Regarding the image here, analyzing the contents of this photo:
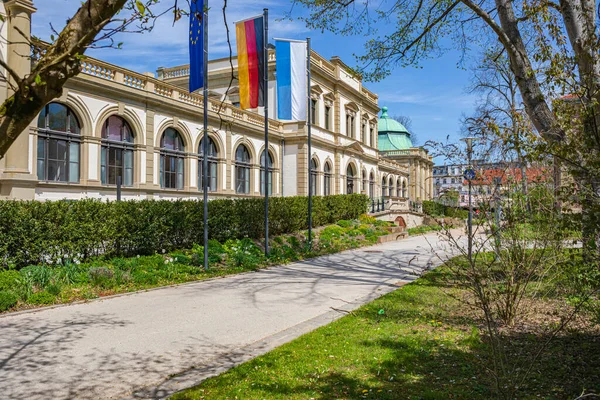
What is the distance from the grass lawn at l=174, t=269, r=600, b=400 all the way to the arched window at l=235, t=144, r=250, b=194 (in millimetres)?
21488

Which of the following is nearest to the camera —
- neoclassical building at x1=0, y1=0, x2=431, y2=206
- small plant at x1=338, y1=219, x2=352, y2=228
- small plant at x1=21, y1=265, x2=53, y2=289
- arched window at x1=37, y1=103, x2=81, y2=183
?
small plant at x1=21, y1=265, x2=53, y2=289

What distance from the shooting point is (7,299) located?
7.90 m

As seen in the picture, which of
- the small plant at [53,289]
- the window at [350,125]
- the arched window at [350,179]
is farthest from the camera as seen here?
the window at [350,125]

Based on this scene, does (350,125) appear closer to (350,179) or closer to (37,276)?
(350,179)

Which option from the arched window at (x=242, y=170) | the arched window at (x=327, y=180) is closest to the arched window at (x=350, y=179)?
the arched window at (x=327, y=180)

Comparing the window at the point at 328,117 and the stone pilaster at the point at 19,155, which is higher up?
the window at the point at 328,117

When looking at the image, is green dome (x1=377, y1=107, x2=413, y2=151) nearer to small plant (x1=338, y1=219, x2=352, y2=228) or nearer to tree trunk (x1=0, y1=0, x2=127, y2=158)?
small plant (x1=338, y1=219, x2=352, y2=228)

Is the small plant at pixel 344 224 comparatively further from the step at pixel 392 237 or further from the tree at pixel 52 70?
the tree at pixel 52 70

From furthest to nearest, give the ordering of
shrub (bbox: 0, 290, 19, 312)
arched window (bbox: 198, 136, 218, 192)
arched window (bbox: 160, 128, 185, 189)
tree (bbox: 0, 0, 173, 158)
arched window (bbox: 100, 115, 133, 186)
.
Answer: arched window (bbox: 198, 136, 218, 192), arched window (bbox: 160, 128, 185, 189), arched window (bbox: 100, 115, 133, 186), shrub (bbox: 0, 290, 19, 312), tree (bbox: 0, 0, 173, 158)

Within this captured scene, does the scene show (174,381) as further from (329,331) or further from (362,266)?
(362,266)

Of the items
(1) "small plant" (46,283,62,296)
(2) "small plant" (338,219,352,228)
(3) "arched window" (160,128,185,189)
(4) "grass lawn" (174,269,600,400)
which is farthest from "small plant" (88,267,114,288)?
(2) "small plant" (338,219,352,228)

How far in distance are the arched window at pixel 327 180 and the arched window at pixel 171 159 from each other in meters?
14.2

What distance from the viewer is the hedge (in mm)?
10195

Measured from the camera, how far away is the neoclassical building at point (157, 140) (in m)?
16.5
